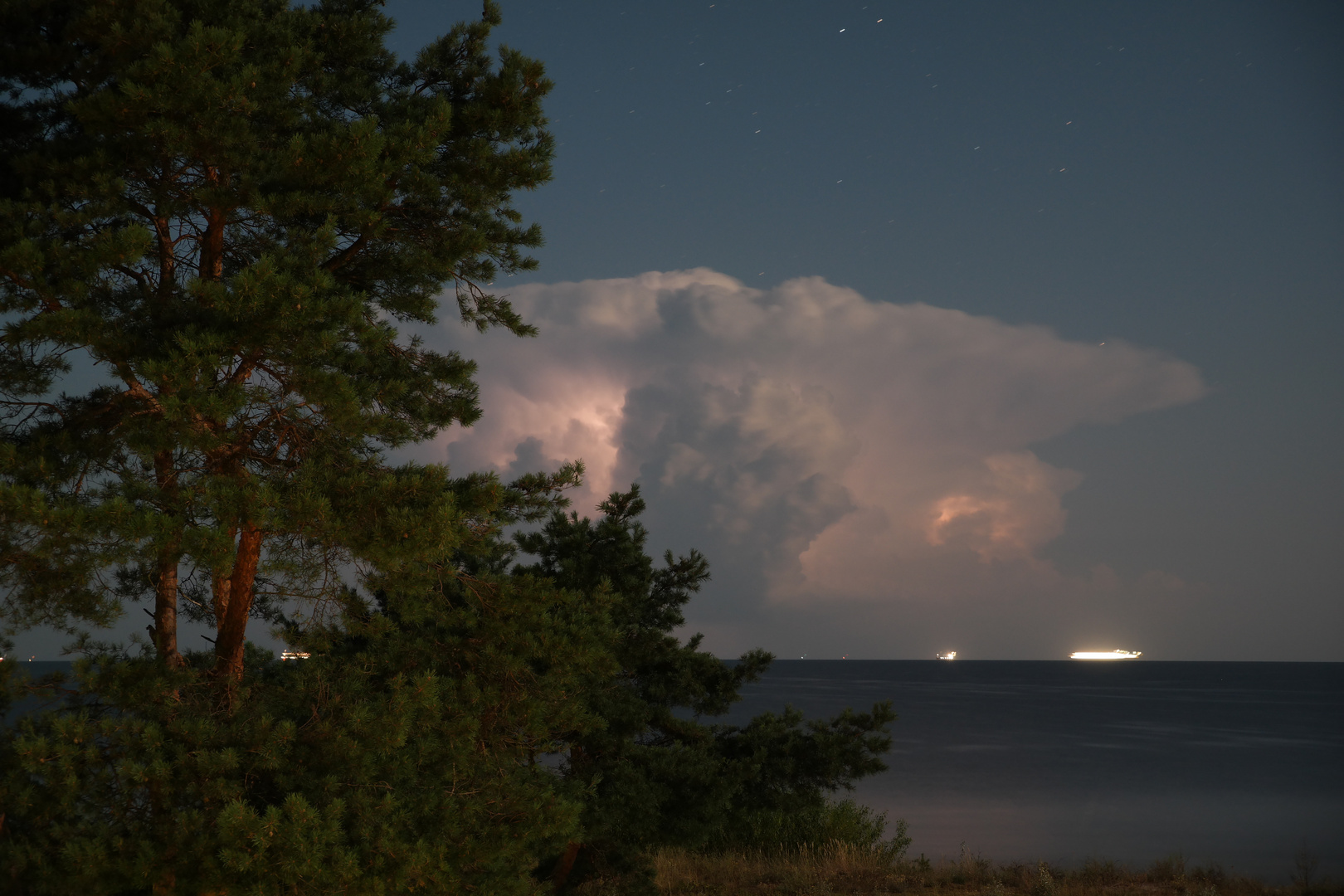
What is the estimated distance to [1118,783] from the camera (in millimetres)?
42375

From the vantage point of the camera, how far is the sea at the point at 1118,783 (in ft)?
90.4

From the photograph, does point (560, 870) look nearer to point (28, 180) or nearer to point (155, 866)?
point (155, 866)

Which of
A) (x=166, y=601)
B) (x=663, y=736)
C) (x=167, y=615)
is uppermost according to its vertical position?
(x=166, y=601)

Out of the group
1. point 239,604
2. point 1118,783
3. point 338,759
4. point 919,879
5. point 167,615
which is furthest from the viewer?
point 1118,783

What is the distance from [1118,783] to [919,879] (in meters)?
36.4

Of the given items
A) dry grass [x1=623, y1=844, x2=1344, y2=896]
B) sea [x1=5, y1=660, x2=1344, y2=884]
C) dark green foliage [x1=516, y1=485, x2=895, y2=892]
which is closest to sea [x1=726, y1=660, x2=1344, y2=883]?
sea [x1=5, y1=660, x2=1344, y2=884]

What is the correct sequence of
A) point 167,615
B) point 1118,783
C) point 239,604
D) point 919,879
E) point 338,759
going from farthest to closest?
1. point 1118,783
2. point 919,879
3. point 239,604
4. point 167,615
5. point 338,759

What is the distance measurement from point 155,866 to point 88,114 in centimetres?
497

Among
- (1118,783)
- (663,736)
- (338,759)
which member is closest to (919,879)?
(663,736)

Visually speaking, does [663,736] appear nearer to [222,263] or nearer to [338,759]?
[338,759]

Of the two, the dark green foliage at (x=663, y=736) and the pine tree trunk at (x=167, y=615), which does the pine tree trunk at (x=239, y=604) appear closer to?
the pine tree trunk at (x=167, y=615)

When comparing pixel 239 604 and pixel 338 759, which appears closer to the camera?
pixel 338 759

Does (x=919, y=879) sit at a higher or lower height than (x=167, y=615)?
lower

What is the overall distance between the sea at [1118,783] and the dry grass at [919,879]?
3.47 meters
